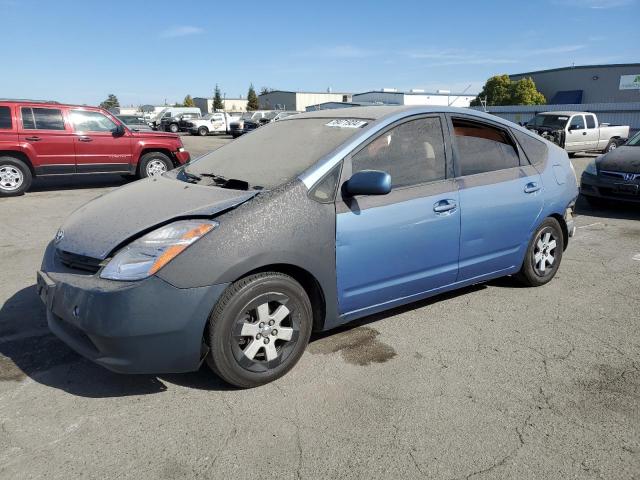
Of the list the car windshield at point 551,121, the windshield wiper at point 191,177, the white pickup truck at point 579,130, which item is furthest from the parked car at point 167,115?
the windshield wiper at point 191,177

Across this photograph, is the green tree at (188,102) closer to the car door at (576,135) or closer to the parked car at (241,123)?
the parked car at (241,123)

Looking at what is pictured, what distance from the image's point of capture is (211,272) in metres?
2.75

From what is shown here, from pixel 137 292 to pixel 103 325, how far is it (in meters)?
0.25

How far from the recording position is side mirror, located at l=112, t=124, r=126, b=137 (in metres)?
10.9

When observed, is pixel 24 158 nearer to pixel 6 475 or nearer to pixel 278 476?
pixel 6 475

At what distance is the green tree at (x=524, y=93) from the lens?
169ft

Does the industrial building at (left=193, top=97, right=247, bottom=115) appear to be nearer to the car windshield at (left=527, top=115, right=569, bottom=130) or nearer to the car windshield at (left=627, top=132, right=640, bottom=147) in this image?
the car windshield at (left=527, top=115, right=569, bottom=130)

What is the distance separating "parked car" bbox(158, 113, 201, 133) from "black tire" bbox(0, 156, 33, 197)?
28.5 m

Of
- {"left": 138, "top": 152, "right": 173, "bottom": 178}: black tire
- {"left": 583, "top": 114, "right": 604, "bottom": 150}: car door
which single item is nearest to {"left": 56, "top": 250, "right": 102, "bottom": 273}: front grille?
{"left": 138, "top": 152, "right": 173, "bottom": 178}: black tire

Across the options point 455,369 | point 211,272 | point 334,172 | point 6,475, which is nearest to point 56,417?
point 6,475

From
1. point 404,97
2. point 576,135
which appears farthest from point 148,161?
point 404,97

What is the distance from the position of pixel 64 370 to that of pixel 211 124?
119ft

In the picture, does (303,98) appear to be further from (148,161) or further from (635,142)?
(635,142)

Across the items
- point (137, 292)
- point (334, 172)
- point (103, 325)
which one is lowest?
point (103, 325)
